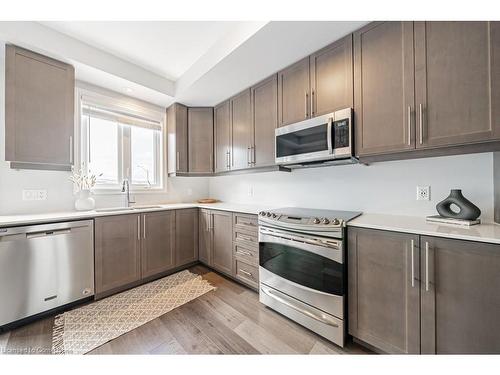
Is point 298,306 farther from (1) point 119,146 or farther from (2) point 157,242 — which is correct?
(1) point 119,146

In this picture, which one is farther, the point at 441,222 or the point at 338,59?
the point at 338,59

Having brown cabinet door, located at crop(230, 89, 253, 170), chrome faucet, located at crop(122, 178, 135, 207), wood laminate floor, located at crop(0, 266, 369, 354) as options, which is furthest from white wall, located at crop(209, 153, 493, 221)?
chrome faucet, located at crop(122, 178, 135, 207)

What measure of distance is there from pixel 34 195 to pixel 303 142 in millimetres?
2861

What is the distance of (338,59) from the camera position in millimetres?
1686

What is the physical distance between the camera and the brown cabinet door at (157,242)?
238 centimetres

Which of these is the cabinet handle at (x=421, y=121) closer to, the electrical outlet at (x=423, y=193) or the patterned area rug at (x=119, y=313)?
the electrical outlet at (x=423, y=193)

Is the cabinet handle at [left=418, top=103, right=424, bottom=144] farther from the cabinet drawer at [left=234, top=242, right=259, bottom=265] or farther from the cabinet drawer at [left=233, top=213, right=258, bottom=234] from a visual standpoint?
the cabinet drawer at [left=234, top=242, right=259, bottom=265]

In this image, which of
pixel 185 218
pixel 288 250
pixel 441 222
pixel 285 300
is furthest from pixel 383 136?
pixel 185 218

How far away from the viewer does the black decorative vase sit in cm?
124

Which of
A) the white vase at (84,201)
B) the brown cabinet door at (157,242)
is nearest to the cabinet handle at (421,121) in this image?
the brown cabinet door at (157,242)

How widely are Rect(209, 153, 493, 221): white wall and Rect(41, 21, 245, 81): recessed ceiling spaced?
1.70m
